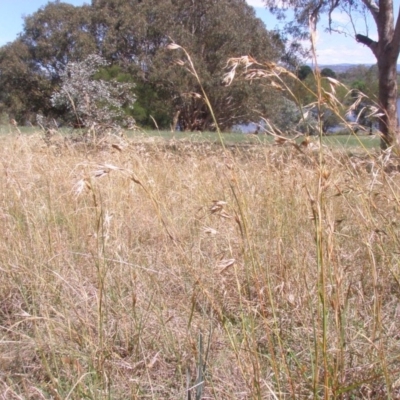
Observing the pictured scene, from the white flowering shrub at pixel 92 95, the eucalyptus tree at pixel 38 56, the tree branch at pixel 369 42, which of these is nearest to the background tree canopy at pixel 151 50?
the eucalyptus tree at pixel 38 56

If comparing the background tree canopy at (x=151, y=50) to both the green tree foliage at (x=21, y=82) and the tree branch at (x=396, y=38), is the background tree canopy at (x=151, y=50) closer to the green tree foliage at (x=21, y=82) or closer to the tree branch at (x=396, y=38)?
the green tree foliage at (x=21, y=82)

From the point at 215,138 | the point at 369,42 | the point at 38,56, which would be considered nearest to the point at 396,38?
the point at 369,42

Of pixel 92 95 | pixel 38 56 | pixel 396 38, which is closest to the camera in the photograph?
pixel 92 95

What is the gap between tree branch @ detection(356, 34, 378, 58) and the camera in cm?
916

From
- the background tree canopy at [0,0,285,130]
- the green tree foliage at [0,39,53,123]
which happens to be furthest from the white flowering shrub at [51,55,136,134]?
the green tree foliage at [0,39,53,123]

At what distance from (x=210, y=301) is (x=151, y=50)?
26.8 m

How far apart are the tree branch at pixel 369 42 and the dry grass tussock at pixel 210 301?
697cm

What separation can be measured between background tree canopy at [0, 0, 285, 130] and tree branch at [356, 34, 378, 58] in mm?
12909

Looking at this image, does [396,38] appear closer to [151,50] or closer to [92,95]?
[92,95]

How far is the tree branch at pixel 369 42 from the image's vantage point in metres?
9.16

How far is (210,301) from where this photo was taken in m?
1.31

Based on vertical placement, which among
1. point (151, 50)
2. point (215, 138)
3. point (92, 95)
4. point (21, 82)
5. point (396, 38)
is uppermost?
point (151, 50)

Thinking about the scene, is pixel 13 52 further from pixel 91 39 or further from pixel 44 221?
pixel 44 221

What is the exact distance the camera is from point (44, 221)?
9.25 ft
